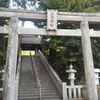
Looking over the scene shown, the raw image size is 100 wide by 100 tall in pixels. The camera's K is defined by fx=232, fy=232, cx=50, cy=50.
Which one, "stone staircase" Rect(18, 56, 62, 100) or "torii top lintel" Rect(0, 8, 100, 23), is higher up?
"torii top lintel" Rect(0, 8, 100, 23)

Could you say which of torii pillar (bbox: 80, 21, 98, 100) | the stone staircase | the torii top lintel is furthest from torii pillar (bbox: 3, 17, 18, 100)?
torii pillar (bbox: 80, 21, 98, 100)

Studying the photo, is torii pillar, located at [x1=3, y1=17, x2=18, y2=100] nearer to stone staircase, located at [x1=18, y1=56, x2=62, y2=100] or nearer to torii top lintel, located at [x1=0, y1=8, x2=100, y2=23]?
torii top lintel, located at [x1=0, y1=8, x2=100, y2=23]

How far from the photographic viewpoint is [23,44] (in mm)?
29188

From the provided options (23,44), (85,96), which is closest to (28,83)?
(85,96)

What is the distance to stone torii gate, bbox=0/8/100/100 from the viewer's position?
432 inches

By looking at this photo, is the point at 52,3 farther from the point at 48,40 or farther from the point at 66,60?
the point at 66,60

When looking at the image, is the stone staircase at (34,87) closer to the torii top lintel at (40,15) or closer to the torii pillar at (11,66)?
the torii pillar at (11,66)

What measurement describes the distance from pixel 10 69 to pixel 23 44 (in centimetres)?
1843

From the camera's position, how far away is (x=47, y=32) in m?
12.0

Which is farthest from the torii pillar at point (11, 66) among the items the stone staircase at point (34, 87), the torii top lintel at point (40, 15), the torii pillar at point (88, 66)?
the torii pillar at point (88, 66)

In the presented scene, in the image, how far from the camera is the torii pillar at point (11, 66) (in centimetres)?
1054

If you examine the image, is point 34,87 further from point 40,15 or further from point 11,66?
point 40,15

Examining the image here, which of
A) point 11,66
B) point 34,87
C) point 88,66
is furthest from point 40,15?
point 34,87

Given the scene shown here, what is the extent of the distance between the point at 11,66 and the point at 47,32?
103 inches
